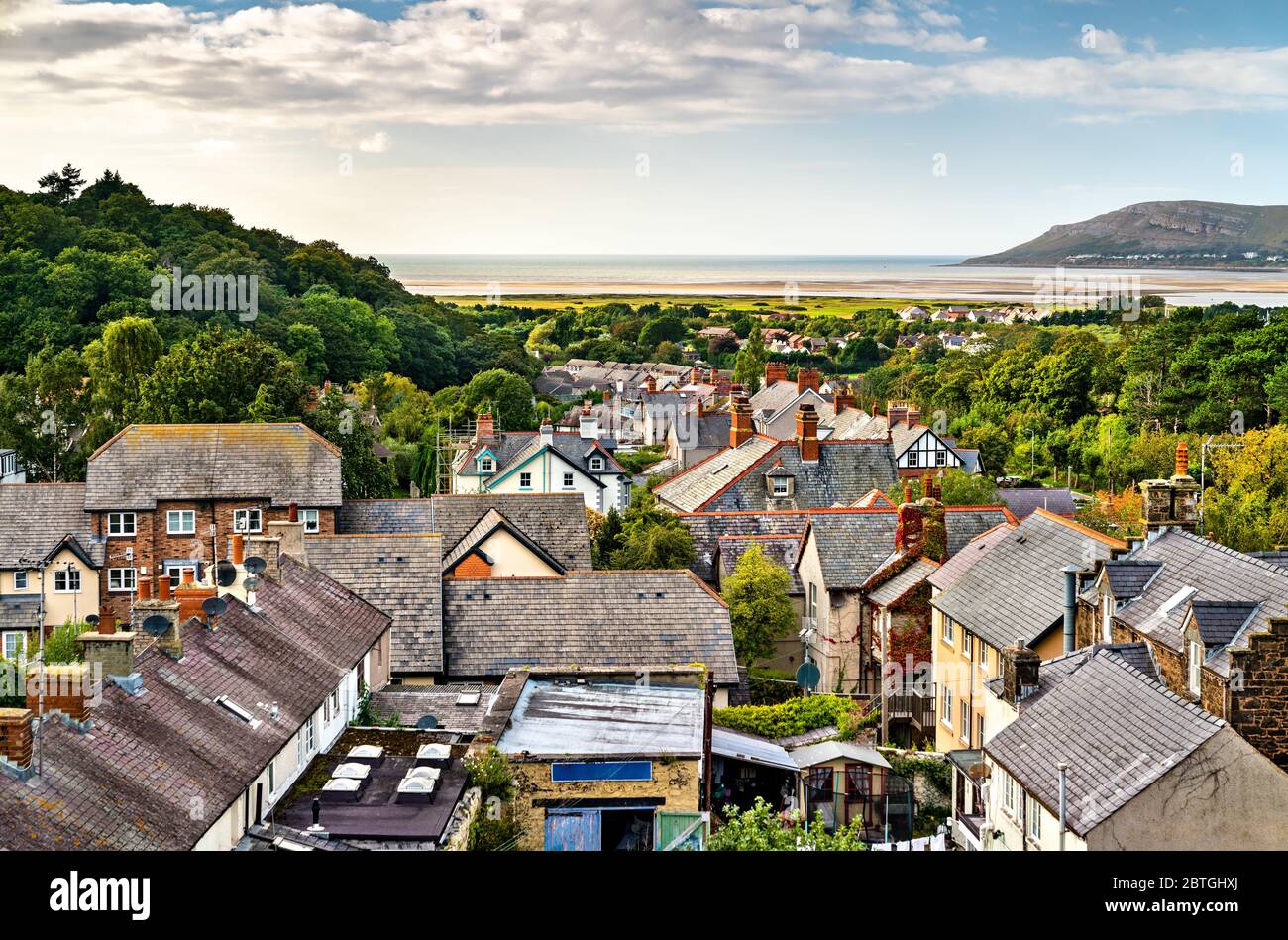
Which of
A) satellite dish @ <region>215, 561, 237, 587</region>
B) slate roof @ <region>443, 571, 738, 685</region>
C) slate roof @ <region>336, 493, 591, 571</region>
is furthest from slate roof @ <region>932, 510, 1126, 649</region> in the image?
satellite dish @ <region>215, 561, 237, 587</region>

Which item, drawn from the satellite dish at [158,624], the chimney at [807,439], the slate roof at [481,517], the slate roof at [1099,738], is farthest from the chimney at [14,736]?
the chimney at [807,439]

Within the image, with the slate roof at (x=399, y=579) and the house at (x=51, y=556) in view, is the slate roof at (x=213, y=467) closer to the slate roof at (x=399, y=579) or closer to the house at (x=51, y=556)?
the house at (x=51, y=556)

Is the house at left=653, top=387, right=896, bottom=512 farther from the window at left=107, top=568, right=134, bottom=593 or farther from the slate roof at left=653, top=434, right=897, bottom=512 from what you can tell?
the window at left=107, top=568, right=134, bottom=593

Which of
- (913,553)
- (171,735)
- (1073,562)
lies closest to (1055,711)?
(1073,562)

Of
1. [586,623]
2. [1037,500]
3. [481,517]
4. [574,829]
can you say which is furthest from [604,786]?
[1037,500]

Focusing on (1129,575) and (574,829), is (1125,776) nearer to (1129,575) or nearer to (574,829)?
(574,829)

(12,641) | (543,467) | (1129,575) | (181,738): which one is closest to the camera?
(181,738)
